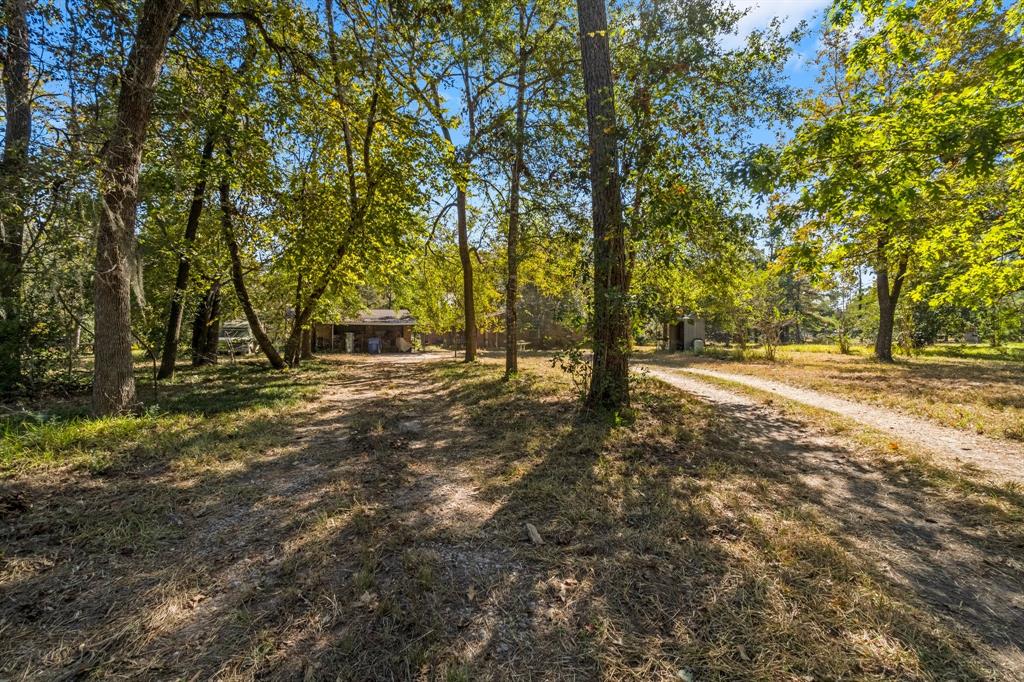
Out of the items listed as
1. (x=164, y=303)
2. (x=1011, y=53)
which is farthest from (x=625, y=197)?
(x=164, y=303)

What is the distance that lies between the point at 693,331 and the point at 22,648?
28.5 m

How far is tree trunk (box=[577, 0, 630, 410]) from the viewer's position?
575 centimetres

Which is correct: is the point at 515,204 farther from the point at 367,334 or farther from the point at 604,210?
the point at 367,334

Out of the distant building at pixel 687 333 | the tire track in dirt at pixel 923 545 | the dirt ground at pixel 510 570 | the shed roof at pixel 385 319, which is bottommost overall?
the tire track in dirt at pixel 923 545

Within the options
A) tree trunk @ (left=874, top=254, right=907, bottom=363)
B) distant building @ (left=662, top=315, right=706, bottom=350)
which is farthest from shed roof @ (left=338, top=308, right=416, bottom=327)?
tree trunk @ (left=874, top=254, right=907, bottom=363)

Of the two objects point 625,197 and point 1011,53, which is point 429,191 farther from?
point 1011,53

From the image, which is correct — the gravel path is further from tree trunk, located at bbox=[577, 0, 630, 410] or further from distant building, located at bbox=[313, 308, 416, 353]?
distant building, located at bbox=[313, 308, 416, 353]

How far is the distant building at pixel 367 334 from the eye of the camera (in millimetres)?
31812

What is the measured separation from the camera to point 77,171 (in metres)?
3.72

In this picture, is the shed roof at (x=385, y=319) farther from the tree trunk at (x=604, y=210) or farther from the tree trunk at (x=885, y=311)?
the tree trunk at (x=885, y=311)

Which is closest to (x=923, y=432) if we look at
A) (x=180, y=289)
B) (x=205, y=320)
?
(x=180, y=289)

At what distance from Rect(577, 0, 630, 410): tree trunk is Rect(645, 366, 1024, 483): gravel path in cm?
339

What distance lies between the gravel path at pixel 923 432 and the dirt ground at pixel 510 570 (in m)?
0.99

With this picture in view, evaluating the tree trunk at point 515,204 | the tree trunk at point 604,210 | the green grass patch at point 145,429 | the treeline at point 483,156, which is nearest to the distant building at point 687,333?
the treeline at point 483,156
